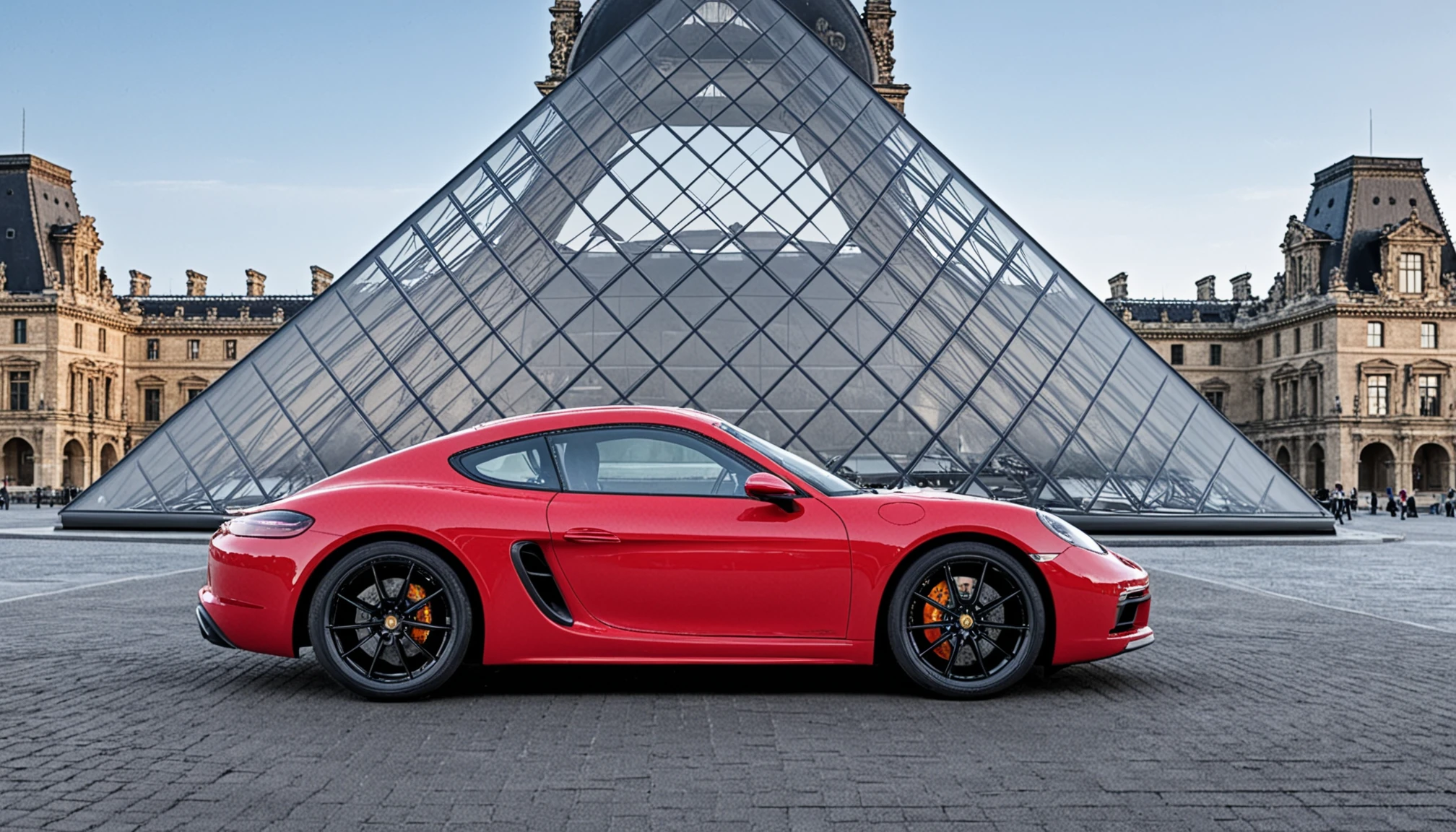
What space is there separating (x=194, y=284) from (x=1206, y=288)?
3376 inches

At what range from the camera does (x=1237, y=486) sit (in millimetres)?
20094

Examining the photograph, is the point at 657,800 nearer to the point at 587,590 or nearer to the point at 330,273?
the point at 587,590

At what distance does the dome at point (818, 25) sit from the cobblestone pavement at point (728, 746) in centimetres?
5572

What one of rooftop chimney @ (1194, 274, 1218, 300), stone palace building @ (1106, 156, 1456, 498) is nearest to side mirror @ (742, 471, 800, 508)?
stone palace building @ (1106, 156, 1456, 498)

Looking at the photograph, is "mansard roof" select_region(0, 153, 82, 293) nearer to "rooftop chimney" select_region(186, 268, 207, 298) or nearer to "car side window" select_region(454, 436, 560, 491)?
"rooftop chimney" select_region(186, 268, 207, 298)

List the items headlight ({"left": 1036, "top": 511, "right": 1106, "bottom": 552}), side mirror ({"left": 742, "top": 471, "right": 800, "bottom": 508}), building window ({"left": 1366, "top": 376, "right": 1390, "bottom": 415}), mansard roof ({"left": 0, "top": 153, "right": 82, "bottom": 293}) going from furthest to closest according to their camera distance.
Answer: mansard roof ({"left": 0, "top": 153, "right": 82, "bottom": 293}) → building window ({"left": 1366, "top": 376, "right": 1390, "bottom": 415}) → headlight ({"left": 1036, "top": 511, "right": 1106, "bottom": 552}) → side mirror ({"left": 742, "top": 471, "right": 800, "bottom": 508})

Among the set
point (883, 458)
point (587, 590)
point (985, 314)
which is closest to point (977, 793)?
point (587, 590)

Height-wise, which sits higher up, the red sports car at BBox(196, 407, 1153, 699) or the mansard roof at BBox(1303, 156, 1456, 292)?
the mansard roof at BBox(1303, 156, 1456, 292)

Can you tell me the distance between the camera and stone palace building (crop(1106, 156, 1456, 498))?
78375 mm

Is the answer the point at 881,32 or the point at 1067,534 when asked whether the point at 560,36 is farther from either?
the point at 1067,534

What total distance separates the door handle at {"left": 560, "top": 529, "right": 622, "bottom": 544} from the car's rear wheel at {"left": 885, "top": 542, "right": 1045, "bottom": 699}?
4.66ft

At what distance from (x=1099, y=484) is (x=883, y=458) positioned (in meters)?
3.45

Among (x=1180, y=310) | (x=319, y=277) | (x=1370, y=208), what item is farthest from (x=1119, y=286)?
(x=319, y=277)

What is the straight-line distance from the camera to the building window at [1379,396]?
260 ft
